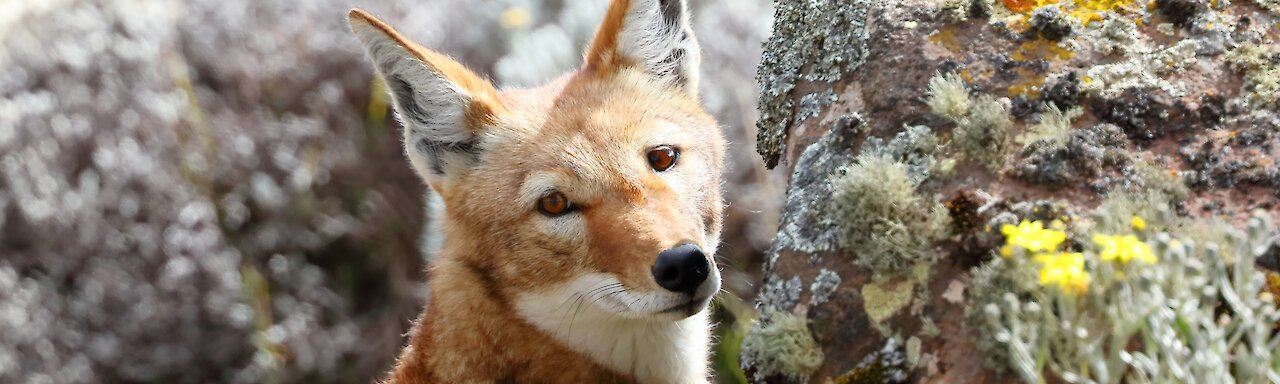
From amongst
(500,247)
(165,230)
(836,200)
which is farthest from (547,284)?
(165,230)

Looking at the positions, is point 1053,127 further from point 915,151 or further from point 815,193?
point 815,193

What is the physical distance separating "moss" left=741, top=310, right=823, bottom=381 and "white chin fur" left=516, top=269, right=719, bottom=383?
0.34m

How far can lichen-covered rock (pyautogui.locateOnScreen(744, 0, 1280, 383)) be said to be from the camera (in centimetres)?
290

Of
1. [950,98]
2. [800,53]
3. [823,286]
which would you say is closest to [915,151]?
[950,98]

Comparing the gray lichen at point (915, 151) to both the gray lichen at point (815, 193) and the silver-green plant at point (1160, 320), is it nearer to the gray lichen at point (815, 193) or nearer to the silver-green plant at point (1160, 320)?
the gray lichen at point (815, 193)

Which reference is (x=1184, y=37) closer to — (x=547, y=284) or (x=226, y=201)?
(x=547, y=284)

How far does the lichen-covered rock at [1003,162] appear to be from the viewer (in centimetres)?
290

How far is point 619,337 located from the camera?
13.2 feet

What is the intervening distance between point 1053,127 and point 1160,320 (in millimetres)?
941

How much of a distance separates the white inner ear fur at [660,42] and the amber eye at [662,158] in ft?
1.96

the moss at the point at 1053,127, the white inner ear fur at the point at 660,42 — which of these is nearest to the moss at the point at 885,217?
the moss at the point at 1053,127

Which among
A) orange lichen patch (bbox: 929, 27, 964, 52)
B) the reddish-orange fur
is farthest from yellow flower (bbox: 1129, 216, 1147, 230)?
the reddish-orange fur

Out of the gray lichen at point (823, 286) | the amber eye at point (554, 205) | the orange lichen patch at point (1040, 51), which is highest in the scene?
the amber eye at point (554, 205)

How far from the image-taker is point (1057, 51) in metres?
3.48
